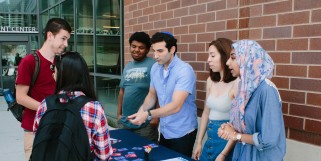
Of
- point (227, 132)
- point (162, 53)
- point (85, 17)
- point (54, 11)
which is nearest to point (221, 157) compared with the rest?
point (227, 132)

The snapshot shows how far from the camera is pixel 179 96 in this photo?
2514 millimetres

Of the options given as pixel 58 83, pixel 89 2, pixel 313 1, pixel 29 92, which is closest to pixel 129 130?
pixel 29 92

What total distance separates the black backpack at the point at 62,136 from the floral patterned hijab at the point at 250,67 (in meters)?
0.93

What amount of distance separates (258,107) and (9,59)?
12.4 meters

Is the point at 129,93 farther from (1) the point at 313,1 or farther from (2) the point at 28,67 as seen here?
(1) the point at 313,1

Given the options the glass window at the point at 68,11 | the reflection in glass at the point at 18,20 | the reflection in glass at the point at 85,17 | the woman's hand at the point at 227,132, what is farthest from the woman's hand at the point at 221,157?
the reflection in glass at the point at 18,20

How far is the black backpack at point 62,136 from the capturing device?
1562 millimetres

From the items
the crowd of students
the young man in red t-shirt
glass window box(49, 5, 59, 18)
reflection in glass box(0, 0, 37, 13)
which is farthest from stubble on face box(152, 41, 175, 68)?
reflection in glass box(0, 0, 37, 13)

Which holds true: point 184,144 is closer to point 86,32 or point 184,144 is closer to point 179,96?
point 179,96

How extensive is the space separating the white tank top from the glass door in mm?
11524

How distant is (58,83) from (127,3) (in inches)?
131

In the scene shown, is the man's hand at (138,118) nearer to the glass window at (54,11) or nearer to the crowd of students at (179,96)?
the crowd of students at (179,96)

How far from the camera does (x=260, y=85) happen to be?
1.75m

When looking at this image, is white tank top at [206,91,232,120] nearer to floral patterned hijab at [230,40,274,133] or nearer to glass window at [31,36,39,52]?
floral patterned hijab at [230,40,274,133]
